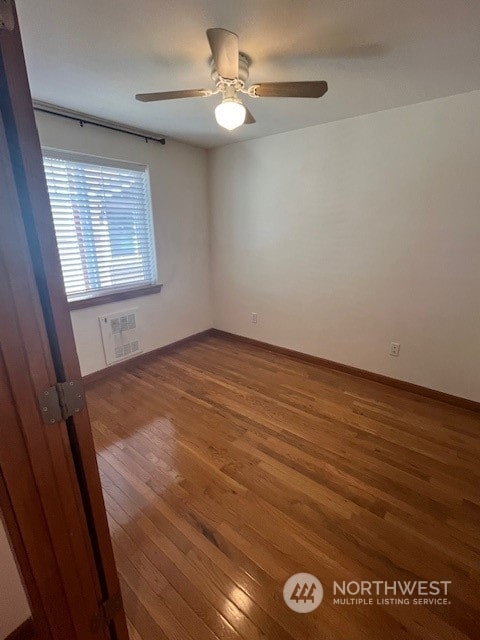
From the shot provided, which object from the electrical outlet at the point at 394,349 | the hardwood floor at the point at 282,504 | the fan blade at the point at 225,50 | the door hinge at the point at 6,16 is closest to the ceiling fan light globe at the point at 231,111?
the fan blade at the point at 225,50

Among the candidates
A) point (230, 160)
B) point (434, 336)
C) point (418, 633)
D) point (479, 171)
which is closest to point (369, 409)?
point (434, 336)

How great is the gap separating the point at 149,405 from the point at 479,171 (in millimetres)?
3035

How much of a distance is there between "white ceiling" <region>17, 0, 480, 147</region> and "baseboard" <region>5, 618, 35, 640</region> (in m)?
2.24

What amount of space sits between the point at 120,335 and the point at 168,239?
1168mm

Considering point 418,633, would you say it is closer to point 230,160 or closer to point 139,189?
point 139,189

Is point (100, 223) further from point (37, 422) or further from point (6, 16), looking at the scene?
point (37, 422)

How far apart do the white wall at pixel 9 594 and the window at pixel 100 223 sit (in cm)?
202

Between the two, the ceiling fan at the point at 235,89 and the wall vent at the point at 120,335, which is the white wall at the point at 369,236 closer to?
the ceiling fan at the point at 235,89

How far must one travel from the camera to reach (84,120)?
232 centimetres

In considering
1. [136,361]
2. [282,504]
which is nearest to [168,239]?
[136,361]

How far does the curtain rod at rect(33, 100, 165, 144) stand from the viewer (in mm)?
2090

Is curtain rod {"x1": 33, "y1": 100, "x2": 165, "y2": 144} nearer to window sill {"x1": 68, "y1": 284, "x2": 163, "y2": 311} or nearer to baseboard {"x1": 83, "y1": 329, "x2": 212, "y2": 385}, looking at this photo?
window sill {"x1": 68, "y1": 284, "x2": 163, "y2": 311}

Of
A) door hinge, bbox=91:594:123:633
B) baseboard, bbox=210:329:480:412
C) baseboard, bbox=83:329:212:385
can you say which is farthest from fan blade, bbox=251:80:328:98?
baseboard, bbox=83:329:212:385

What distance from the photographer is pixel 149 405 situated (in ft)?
8.05
